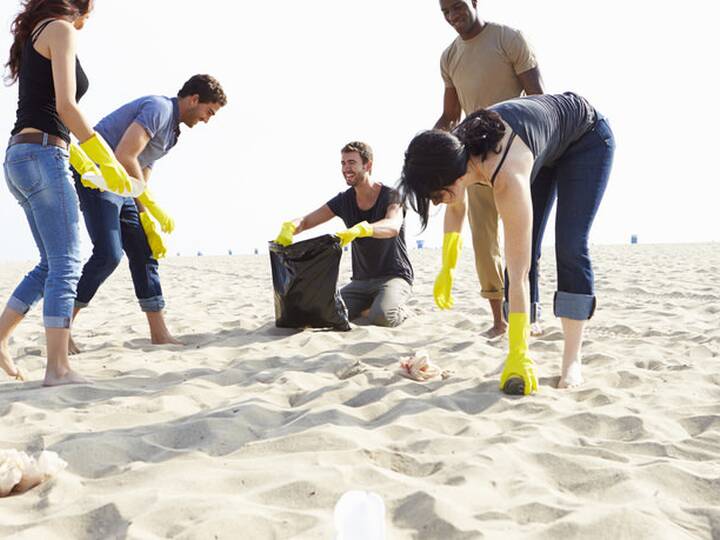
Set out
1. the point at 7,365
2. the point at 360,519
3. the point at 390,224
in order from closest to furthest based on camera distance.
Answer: the point at 360,519 → the point at 7,365 → the point at 390,224

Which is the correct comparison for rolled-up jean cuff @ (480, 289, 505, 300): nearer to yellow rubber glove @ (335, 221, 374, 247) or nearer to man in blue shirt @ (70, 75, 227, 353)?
yellow rubber glove @ (335, 221, 374, 247)

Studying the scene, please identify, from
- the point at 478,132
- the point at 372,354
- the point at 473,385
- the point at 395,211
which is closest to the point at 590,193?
the point at 478,132

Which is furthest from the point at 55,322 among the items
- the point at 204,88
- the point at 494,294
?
the point at 494,294

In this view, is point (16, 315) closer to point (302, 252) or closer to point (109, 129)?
point (109, 129)

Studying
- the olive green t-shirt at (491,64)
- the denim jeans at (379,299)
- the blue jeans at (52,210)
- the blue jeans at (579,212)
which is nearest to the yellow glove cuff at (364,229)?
the denim jeans at (379,299)

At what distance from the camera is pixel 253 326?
14.3 ft

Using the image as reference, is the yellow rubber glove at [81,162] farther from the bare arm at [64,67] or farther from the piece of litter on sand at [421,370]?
the piece of litter on sand at [421,370]

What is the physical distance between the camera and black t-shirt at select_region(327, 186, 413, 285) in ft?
13.9

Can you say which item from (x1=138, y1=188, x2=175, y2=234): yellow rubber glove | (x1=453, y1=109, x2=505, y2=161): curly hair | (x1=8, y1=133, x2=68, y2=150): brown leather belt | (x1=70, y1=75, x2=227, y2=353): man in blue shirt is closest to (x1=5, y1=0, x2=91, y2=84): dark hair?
(x1=8, y1=133, x2=68, y2=150): brown leather belt

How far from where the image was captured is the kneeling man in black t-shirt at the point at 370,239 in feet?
13.5

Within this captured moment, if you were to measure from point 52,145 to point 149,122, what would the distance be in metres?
0.72

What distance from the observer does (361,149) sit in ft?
13.6

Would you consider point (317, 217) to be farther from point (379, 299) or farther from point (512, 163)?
point (512, 163)

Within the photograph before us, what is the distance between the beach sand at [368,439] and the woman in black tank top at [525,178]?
0.87 feet
